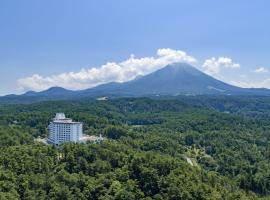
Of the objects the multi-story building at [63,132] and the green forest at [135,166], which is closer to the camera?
the green forest at [135,166]

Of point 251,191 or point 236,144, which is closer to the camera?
point 251,191

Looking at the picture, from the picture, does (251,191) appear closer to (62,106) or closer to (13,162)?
(13,162)

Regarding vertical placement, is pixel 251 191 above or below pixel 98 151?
below

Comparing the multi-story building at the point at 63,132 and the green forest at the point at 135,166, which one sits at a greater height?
the multi-story building at the point at 63,132

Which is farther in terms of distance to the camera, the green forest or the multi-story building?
the multi-story building

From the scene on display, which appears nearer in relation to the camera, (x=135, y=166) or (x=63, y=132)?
(x=135, y=166)

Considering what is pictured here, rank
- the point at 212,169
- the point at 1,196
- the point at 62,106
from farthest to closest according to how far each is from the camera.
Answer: the point at 62,106 → the point at 212,169 → the point at 1,196

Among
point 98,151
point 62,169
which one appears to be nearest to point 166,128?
point 98,151

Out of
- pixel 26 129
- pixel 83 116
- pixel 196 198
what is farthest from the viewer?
pixel 83 116

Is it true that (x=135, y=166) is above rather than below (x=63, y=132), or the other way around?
below

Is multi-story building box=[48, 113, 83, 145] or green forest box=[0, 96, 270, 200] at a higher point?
multi-story building box=[48, 113, 83, 145]

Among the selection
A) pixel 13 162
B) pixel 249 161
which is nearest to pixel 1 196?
pixel 13 162
